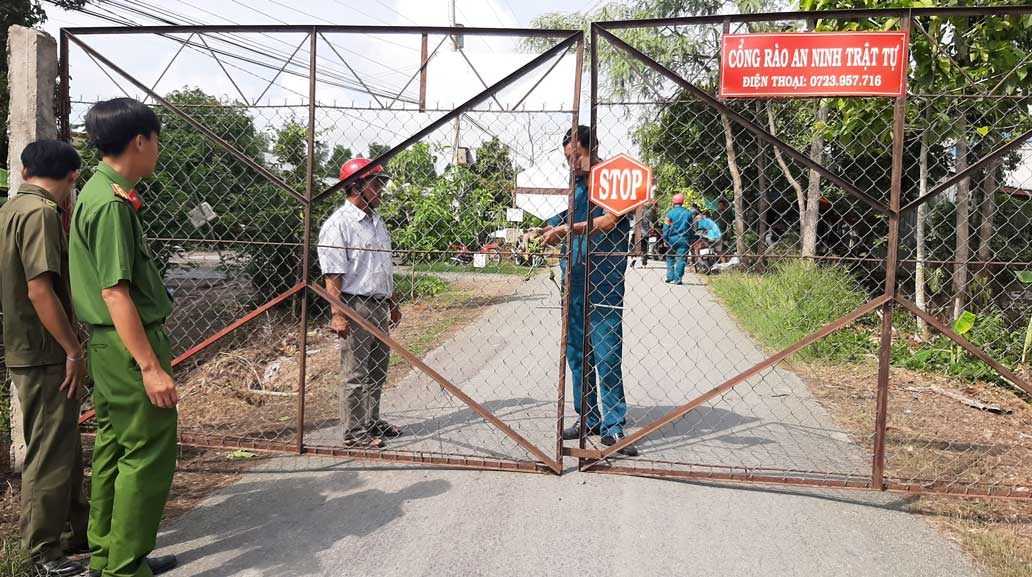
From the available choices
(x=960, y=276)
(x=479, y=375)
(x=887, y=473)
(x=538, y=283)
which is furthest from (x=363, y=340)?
(x=538, y=283)

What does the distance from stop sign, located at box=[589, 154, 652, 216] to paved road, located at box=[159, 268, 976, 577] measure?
156 centimetres

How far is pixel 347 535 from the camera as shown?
11.5ft

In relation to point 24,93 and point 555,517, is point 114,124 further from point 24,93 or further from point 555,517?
point 555,517

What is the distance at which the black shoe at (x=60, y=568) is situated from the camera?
3.02 metres

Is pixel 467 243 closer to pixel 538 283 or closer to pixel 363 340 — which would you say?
pixel 538 283

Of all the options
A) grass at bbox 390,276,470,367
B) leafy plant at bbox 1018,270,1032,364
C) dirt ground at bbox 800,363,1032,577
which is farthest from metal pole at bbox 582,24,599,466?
leafy plant at bbox 1018,270,1032,364

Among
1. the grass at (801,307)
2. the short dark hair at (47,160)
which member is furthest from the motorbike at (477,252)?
the grass at (801,307)

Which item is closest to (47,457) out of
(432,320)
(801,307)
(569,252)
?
(569,252)

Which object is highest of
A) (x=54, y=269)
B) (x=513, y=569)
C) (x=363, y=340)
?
(x=54, y=269)

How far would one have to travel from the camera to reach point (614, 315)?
15.2 ft

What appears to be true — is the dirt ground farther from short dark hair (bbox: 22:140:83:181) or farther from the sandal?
short dark hair (bbox: 22:140:83:181)

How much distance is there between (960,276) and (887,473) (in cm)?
432

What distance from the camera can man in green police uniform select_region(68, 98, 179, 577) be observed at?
263 cm

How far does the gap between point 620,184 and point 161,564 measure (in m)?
2.81
